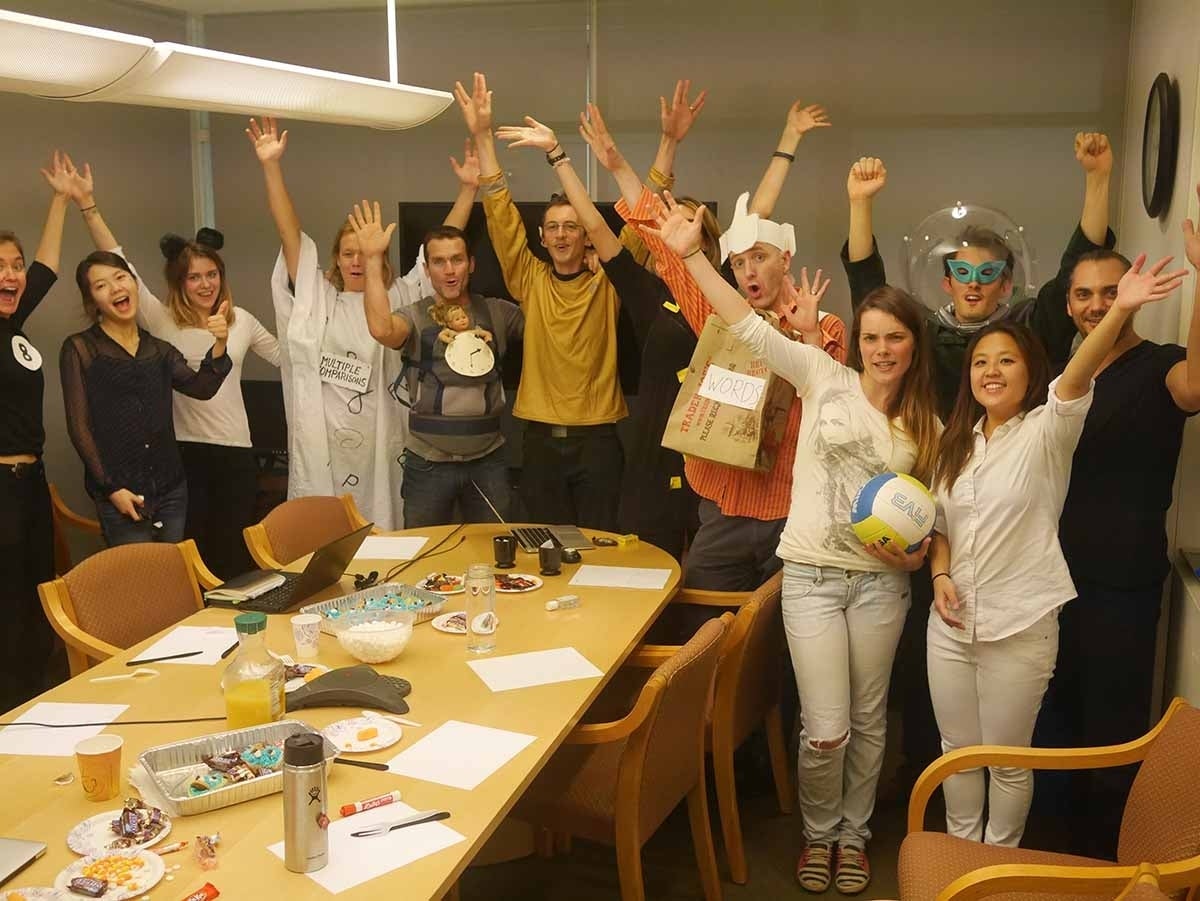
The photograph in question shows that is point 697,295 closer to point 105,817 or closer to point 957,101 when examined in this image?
point 957,101

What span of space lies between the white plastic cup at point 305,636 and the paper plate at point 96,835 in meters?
0.77

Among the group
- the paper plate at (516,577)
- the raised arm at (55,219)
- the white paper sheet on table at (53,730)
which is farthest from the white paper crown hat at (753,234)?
the raised arm at (55,219)

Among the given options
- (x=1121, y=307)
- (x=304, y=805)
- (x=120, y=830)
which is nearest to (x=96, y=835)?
(x=120, y=830)

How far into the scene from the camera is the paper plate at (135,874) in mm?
1707

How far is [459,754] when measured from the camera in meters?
2.21

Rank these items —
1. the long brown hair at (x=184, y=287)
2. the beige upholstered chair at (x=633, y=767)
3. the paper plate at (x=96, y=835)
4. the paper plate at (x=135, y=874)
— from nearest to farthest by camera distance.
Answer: the paper plate at (x=135, y=874) → the paper plate at (x=96, y=835) → the beige upholstered chair at (x=633, y=767) → the long brown hair at (x=184, y=287)

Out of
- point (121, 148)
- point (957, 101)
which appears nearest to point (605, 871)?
point (957, 101)

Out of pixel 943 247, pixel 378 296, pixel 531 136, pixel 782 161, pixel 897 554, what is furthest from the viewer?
pixel 782 161

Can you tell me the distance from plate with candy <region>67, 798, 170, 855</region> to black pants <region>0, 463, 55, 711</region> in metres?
2.43

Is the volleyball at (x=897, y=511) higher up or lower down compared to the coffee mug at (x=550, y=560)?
higher up

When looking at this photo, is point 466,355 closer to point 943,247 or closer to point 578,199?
point 578,199

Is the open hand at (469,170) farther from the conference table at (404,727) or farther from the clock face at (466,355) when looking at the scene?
the conference table at (404,727)

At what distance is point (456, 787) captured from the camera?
2086 millimetres

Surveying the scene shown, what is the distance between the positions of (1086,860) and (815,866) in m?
0.98
